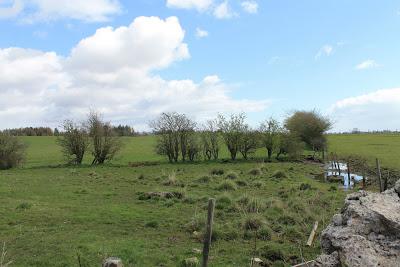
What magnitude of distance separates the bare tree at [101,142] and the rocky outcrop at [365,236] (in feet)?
162

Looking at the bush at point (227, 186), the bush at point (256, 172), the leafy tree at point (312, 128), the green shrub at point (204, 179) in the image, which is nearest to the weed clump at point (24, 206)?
the bush at point (227, 186)

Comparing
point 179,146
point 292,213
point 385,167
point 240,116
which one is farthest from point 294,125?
point 292,213

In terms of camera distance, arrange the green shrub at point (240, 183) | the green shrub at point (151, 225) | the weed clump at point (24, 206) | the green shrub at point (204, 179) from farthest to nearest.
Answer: the green shrub at point (204, 179) < the green shrub at point (240, 183) < the weed clump at point (24, 206) < the green shrub at point (151, 225)

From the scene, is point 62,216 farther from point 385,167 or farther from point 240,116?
point 240,116

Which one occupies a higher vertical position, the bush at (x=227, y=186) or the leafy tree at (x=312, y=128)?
the leafy tree at (x=312, y=128)

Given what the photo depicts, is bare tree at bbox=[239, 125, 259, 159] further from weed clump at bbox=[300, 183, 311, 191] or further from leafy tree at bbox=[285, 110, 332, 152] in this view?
weed clump at bbox=[300, 183, 311, 191]

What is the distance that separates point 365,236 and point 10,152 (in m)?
49.3

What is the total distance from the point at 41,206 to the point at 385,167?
32.4m

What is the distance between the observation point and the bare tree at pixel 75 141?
178 feet

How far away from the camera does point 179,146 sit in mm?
56500

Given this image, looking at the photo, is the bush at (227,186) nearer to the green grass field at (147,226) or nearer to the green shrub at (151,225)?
the green grass field at (147,226)

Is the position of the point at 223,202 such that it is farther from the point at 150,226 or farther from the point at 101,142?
the point at 101,142

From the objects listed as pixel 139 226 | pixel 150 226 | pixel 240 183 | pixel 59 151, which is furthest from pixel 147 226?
pixel 59 151

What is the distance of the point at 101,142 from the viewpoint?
5469 centimetres
